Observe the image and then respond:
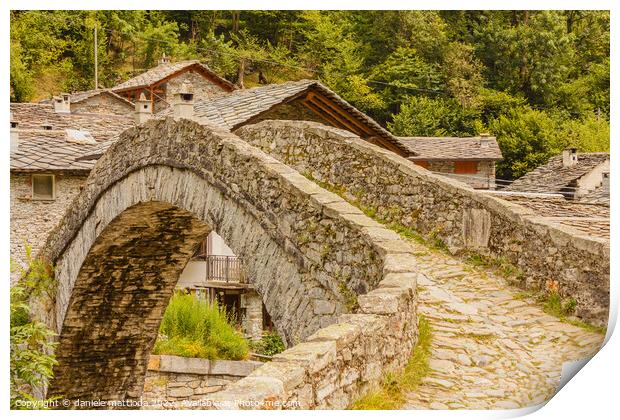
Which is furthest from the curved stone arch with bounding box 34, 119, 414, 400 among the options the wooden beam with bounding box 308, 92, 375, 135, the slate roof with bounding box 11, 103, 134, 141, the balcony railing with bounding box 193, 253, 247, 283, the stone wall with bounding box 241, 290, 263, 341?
the stone wall with bounding box 241, 290, 263, 341

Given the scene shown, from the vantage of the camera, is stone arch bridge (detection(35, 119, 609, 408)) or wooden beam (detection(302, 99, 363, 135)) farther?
wooden beam (detection(302, 99, 363, 135))

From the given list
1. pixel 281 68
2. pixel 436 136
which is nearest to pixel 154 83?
pixel 281 68

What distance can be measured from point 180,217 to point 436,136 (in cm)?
320

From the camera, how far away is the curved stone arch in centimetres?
539

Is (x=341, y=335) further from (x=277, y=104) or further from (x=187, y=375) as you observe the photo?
(x=187, y=375)

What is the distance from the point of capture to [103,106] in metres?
8.03

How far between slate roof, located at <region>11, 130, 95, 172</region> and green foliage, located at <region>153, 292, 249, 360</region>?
3.33 meters

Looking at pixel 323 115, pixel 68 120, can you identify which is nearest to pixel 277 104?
pixel 323 115

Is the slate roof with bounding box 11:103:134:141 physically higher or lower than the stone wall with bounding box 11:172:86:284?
higher

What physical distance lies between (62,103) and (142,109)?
1.30 meters

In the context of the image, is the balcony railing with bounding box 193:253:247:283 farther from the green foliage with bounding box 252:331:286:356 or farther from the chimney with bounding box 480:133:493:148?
the chimney with bounding box 480:133:493:148

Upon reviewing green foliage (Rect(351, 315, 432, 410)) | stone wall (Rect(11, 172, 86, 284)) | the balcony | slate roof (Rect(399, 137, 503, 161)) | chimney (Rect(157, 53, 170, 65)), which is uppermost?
chimney (Rect(157, 53, 170, 65))

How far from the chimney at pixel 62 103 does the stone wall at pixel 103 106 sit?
0.05 m

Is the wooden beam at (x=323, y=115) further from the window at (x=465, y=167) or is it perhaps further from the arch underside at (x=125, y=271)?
the window at (x=465, y=167)
